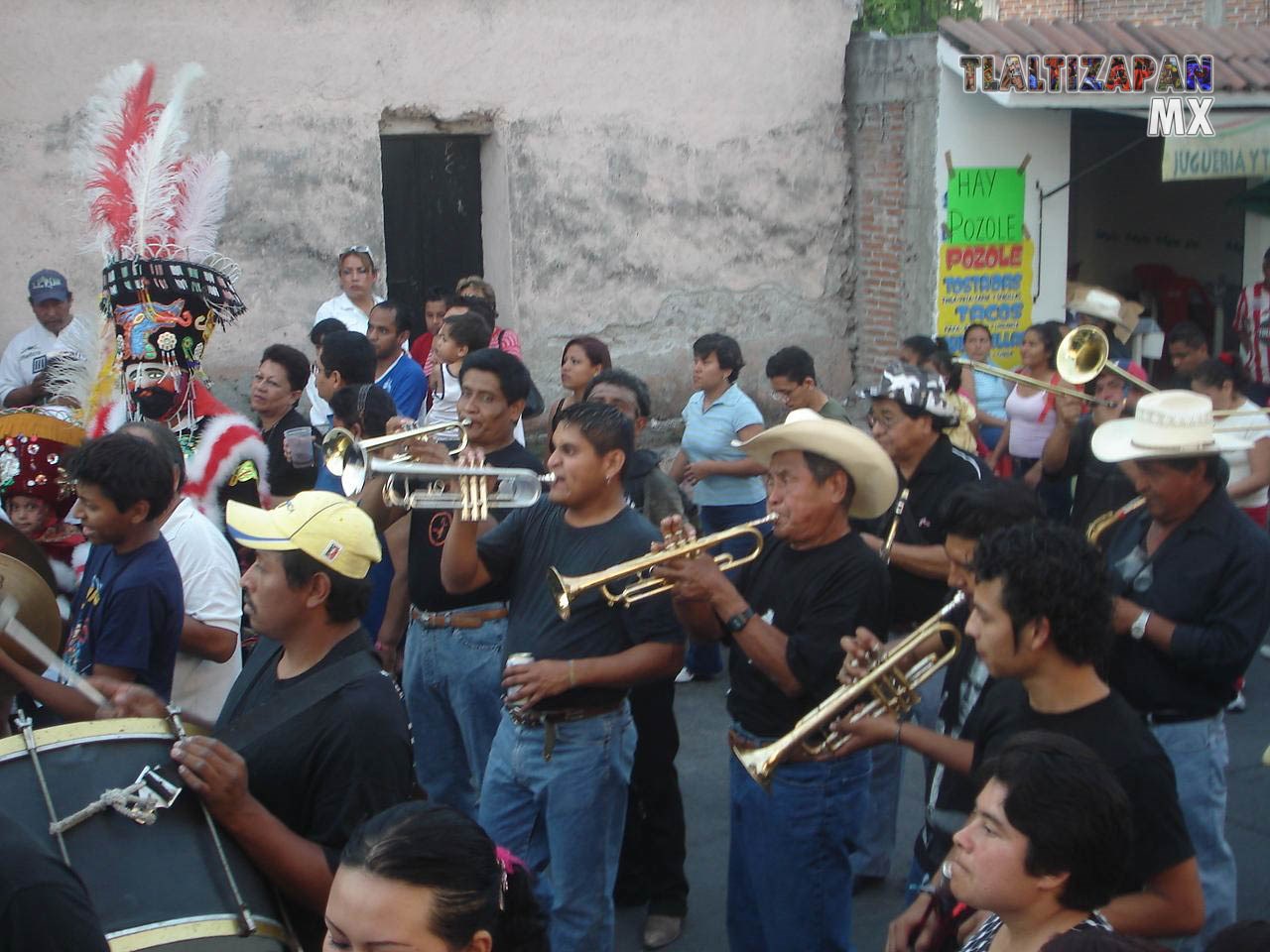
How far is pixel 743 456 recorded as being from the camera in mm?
7340

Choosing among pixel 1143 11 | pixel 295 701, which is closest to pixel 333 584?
pixel 295 701

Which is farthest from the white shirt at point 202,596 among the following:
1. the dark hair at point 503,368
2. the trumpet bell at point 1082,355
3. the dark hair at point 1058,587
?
the trumpet bell at point 1082,355

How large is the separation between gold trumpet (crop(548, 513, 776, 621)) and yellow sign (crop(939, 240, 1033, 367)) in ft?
26.9

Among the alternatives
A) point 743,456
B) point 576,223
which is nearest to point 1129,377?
point 743,456

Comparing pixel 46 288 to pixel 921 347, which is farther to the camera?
pixel 46 288

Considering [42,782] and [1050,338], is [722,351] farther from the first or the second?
[42,782]

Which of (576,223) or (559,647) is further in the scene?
(576,223)

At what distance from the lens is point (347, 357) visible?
21.5 ft

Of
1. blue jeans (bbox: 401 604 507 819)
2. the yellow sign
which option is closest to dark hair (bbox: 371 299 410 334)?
blue jeans (bbox: 401 604 507 819)

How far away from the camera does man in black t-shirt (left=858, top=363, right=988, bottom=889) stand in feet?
16.1

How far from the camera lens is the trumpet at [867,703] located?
148 inches

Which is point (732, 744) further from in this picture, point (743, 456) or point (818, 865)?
point (743, 456)

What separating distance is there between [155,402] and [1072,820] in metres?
4.45

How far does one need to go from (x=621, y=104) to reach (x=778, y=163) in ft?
5.30
